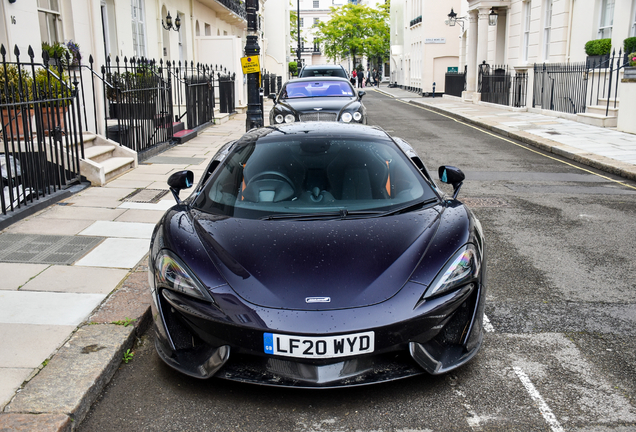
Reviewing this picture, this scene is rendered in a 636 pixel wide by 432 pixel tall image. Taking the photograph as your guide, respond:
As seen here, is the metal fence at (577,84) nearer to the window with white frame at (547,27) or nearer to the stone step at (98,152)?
the window with white frame at (547,27)

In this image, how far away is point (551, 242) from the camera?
631 centimetres

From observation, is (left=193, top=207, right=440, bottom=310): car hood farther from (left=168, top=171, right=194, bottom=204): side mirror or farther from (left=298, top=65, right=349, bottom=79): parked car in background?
(left=298, top=65, right=349, bottom=79): parked car in background

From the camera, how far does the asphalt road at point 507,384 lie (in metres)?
2.99

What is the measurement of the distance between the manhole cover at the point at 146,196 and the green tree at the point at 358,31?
72937mm

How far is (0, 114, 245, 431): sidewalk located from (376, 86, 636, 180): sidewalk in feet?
27.2

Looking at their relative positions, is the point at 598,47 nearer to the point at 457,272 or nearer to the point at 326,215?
the point at 326,215

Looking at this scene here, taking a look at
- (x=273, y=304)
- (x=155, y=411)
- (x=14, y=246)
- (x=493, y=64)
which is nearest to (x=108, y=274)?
(x=14, y=246)

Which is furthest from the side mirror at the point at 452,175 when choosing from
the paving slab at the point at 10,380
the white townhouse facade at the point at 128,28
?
the white townhouse facade at the point at 128,28

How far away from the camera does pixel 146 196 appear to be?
329 inches

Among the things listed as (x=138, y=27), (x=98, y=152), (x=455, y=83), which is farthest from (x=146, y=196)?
(x=455, y=83)

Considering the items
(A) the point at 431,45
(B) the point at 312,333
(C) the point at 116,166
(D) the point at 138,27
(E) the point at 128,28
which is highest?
(A) the point at 431,45

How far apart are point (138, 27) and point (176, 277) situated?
627 inches

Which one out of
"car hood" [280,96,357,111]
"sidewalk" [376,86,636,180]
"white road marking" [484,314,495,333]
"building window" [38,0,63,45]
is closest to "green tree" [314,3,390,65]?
"sidewalk" [376,86,636,180]

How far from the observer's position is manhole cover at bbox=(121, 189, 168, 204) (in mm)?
8102
